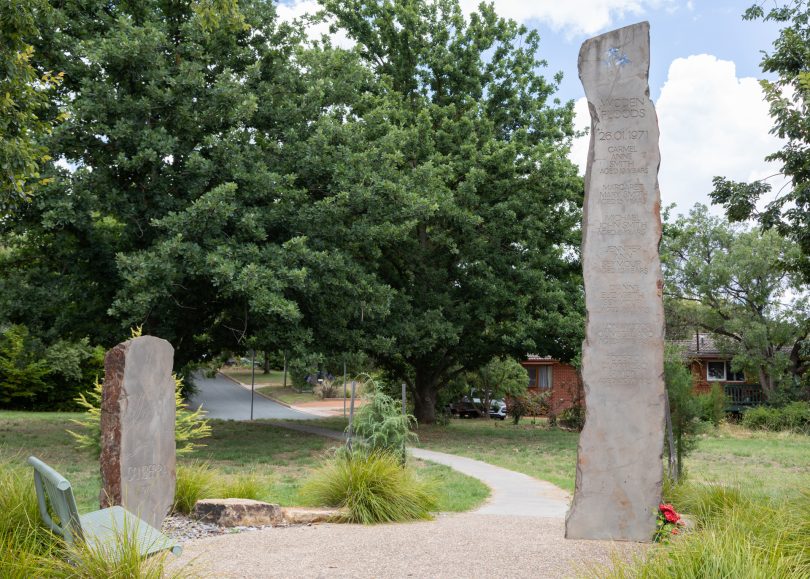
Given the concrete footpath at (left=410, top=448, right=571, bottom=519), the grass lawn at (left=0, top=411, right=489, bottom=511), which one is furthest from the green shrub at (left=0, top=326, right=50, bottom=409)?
the concrete footpath at (left=410, top=448, right=571, bottom=519)

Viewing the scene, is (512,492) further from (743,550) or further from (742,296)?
(742,296)

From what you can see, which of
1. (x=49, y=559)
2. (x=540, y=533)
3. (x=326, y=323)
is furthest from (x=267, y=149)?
(x=49, y=559)

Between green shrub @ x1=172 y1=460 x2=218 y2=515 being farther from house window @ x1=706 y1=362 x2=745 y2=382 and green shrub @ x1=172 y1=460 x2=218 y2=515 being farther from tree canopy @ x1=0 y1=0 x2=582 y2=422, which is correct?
house window @ x1=706 y1=362 x2=745 y2=382

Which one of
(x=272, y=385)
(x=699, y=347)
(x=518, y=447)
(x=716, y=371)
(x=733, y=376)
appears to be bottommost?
(x=518, y=447)

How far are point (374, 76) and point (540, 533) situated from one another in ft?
61.6


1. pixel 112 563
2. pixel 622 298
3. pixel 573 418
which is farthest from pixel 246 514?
pixel 573 418

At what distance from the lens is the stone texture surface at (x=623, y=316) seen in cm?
772

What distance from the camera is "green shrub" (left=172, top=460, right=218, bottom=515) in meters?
9.17

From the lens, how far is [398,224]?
20469 mm

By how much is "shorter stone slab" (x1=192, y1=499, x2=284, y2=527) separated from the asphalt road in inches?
796

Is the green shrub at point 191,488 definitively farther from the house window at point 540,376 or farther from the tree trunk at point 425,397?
the house window at point 540,376

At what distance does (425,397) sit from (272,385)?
36515mm

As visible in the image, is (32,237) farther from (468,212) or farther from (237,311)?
(468,212)

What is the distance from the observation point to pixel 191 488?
9312 mm
